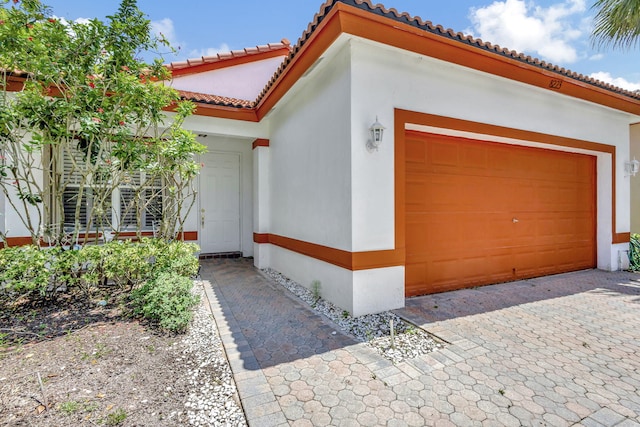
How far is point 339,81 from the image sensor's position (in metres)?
4.58

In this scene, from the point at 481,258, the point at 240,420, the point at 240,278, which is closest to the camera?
the point at 240,420

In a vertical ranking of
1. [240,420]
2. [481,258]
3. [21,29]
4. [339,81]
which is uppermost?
[21,29]

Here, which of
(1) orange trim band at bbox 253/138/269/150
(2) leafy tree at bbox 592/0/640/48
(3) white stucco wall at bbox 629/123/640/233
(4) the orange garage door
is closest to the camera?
(4) the orange garage door

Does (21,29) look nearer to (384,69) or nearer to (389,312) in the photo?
(384,69)

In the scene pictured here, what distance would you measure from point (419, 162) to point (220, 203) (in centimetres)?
632

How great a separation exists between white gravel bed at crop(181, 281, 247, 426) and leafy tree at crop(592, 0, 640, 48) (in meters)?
10.6

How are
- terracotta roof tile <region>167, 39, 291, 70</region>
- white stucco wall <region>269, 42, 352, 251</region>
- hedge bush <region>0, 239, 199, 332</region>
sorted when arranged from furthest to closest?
terracotta roof tile <region>167, 39, 291, 70</region> → white stucco wall <region>269, 42, 352, 251</region> → hedge bush <region>0, 239, 199, 332</region>

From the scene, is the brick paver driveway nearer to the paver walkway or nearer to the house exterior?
the paver walkway

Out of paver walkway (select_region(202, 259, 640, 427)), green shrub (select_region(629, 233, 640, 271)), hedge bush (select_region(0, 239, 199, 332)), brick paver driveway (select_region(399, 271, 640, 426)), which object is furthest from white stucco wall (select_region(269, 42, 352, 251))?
green shrub (select_region(629, 233, 640, 271))

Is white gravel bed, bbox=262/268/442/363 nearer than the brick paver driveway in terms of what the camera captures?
No

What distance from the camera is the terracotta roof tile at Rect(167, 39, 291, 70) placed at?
29.1 ft

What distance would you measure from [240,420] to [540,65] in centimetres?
708

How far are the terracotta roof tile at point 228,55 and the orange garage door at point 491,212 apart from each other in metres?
7.41

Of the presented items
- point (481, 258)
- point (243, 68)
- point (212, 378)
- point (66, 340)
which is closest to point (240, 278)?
point (66, 340)
